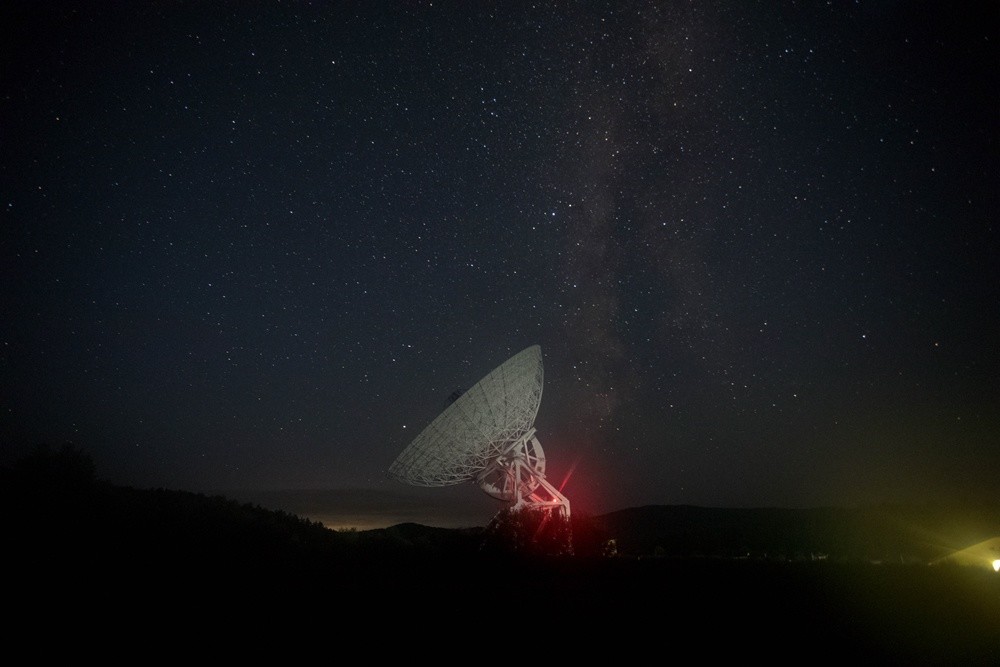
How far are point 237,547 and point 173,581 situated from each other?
547 centimetres

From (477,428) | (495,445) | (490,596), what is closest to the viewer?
(490,596)

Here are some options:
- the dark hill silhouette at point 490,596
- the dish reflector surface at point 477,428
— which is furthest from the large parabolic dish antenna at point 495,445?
the dark hill silhouette at point 490,596

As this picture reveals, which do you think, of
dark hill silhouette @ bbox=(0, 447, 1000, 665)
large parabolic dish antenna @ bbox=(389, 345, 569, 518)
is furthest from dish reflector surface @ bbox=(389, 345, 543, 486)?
dark hill silhouette @ bbox=(0, 447, 1000, 665)

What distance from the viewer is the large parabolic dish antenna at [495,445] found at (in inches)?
835

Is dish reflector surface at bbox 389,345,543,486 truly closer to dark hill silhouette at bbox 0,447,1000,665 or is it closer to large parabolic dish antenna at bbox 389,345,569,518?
large parabolic dish antenna at bbox 389,345,569,518

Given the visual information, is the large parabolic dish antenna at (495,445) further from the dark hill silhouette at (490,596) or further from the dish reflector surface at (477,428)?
the dark hill silhouette at (490,596)

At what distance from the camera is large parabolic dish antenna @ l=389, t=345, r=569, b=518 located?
2122 centimetres

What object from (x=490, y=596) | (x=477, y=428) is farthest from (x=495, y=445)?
(x=490, y=596)

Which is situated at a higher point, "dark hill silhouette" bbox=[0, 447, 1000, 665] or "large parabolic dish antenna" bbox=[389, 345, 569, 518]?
"large parabolic dish antenna" bbox=[389, 345, 569, 518]

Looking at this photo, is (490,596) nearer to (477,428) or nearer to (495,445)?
(477,428)

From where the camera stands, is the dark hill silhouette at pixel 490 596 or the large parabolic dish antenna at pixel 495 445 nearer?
the dark hill silhouette at pixel 490 596

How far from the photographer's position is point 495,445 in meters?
23.1

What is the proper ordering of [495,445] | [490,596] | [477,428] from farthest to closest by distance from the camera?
[495,445] < [477,428] < [490,596]

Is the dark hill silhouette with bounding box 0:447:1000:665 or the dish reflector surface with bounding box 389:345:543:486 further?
the dish reflector surface with bounding box 389:345:543:486
